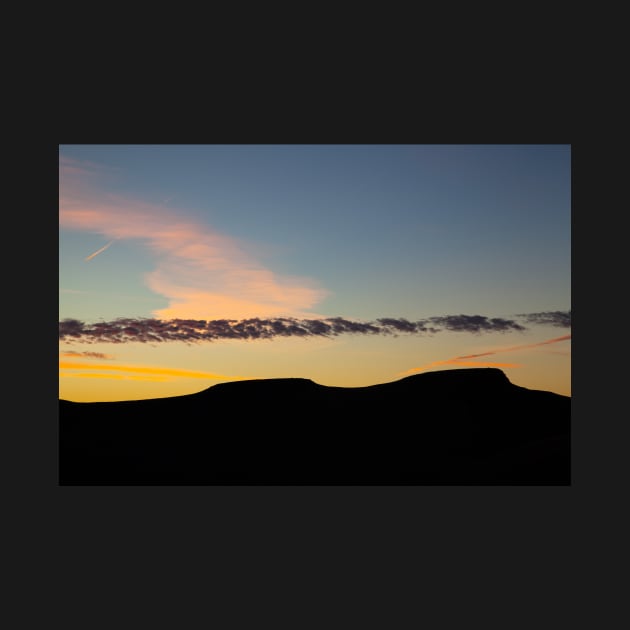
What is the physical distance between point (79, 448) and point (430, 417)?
22.3ft

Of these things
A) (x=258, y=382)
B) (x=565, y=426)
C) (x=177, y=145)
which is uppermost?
(x=177, y=145)

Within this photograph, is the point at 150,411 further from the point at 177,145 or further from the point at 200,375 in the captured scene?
the point at 177,145

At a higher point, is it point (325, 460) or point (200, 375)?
point (200, 375)

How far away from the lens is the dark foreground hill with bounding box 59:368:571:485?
12.2 metres

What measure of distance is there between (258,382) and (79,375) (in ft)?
10.7

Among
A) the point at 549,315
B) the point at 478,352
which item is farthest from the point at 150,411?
the point at 549,315

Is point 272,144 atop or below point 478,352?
atop

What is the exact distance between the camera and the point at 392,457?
12531 mm

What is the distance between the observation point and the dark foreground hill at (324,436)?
1216 cm

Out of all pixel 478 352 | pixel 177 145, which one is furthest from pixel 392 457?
pixel 177 145

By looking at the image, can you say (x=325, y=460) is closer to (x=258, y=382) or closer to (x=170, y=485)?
(x=258, y=382)

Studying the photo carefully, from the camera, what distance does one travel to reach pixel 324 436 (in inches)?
511

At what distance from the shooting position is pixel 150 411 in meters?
12.7

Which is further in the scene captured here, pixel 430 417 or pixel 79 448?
pixel 430 417
